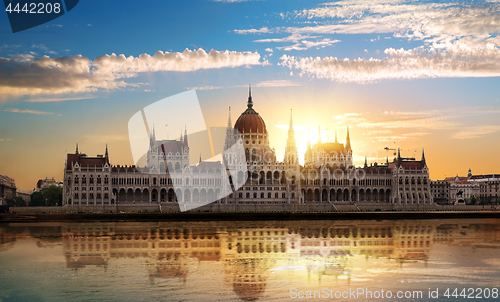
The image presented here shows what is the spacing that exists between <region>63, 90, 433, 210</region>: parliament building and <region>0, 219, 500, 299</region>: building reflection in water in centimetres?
5056

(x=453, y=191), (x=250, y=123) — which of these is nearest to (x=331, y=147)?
(x=250, y=123)

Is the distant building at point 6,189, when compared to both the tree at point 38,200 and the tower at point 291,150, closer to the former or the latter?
the tree at point 38,200

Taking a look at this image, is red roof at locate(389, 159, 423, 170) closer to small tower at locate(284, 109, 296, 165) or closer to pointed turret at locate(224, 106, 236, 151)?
small tower at locate(284, 109, 296, 165)

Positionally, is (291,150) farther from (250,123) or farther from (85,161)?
(85,161)

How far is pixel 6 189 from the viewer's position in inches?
6693

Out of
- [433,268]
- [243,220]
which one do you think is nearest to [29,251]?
[433,268]

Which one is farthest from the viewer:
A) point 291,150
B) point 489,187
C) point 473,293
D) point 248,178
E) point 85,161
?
point 489,187

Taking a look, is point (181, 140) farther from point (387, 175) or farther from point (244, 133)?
point (387, 175)

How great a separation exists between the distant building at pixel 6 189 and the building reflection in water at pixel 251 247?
102337mm

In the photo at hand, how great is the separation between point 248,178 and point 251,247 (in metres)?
79.2

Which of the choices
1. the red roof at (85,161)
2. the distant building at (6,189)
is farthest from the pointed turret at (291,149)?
the distant building at (6,189)

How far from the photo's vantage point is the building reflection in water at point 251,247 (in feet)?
113

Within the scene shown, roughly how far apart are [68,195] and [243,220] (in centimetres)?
4767

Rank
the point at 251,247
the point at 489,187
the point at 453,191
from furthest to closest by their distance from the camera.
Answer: the point at 453,191
the point at 489,187
the point at 251,247
